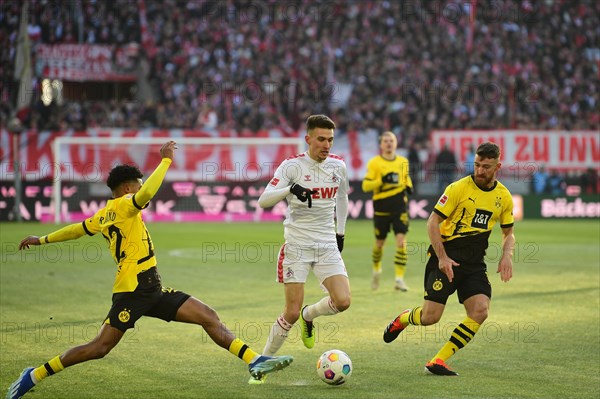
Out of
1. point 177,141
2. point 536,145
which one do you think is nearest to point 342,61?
point 536,145

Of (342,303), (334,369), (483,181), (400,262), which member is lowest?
(334,369)

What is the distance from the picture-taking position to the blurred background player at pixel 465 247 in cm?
810

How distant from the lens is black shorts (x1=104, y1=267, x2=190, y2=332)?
716 centimetres

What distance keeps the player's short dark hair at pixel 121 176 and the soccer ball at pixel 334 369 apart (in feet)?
6.94

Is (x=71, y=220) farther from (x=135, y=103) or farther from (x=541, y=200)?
(x=541, y=200)

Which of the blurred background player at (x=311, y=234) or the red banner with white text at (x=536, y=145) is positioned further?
the red banner with white text at (x=536, y=145)

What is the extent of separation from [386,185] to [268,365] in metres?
7.48

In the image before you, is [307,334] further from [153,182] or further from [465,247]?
[153,182]

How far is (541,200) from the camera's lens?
1174 inches

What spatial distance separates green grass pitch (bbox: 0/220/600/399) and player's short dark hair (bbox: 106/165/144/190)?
165cm

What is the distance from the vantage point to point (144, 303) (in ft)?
23.8

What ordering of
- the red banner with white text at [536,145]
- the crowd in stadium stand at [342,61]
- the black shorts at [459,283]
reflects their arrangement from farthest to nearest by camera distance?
1. the crowd in stadium stand at [342,61]
2. the red banner with white text at [536,145]
3. the black shorts at [459,283]

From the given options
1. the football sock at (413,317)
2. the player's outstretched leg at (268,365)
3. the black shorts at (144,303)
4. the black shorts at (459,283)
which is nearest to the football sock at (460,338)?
the black shorts at (459,283)

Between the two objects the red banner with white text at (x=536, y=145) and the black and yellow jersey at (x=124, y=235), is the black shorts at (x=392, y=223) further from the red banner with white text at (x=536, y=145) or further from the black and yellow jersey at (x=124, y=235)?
the red banner with white text at (x=536, y=145)
